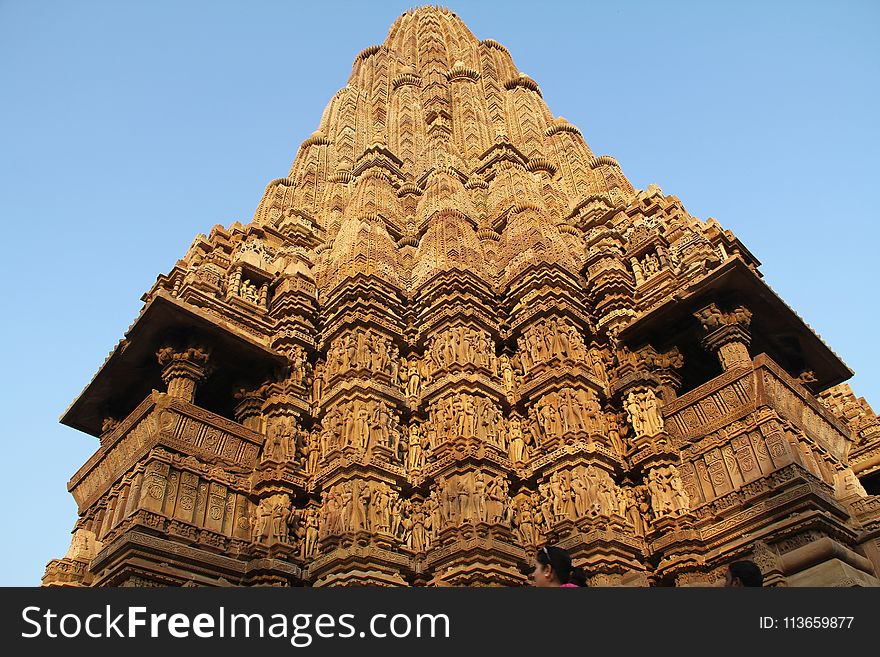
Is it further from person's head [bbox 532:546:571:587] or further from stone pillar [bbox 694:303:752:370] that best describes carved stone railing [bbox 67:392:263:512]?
stone pillar [bbox 694:303:752:370]

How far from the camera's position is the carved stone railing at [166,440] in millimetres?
12898

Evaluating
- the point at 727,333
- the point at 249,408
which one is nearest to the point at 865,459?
the point at 727,333

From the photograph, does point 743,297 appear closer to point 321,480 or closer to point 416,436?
point 416,436

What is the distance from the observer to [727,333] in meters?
14.1

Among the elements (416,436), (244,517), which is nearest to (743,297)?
Answer: (416,436)

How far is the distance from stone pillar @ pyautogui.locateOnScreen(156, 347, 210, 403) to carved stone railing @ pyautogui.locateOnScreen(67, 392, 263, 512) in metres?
0.38

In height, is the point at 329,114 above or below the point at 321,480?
above

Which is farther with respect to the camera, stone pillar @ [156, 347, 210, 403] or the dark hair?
stone pillar @ [156, 347, 210, 403]

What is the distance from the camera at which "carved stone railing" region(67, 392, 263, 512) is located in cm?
1290

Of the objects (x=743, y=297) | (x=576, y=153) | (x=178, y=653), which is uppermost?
(x=576, y=153)

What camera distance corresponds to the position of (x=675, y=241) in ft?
60.1

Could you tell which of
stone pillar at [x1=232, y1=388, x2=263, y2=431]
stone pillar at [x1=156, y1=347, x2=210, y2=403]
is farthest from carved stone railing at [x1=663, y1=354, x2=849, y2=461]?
stone pillar at [x1=156, y1=347, x2=210, y2=403]

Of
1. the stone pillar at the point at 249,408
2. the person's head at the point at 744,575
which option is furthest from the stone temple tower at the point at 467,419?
the person's head at the point at 744,575

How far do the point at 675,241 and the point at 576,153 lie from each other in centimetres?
1035
